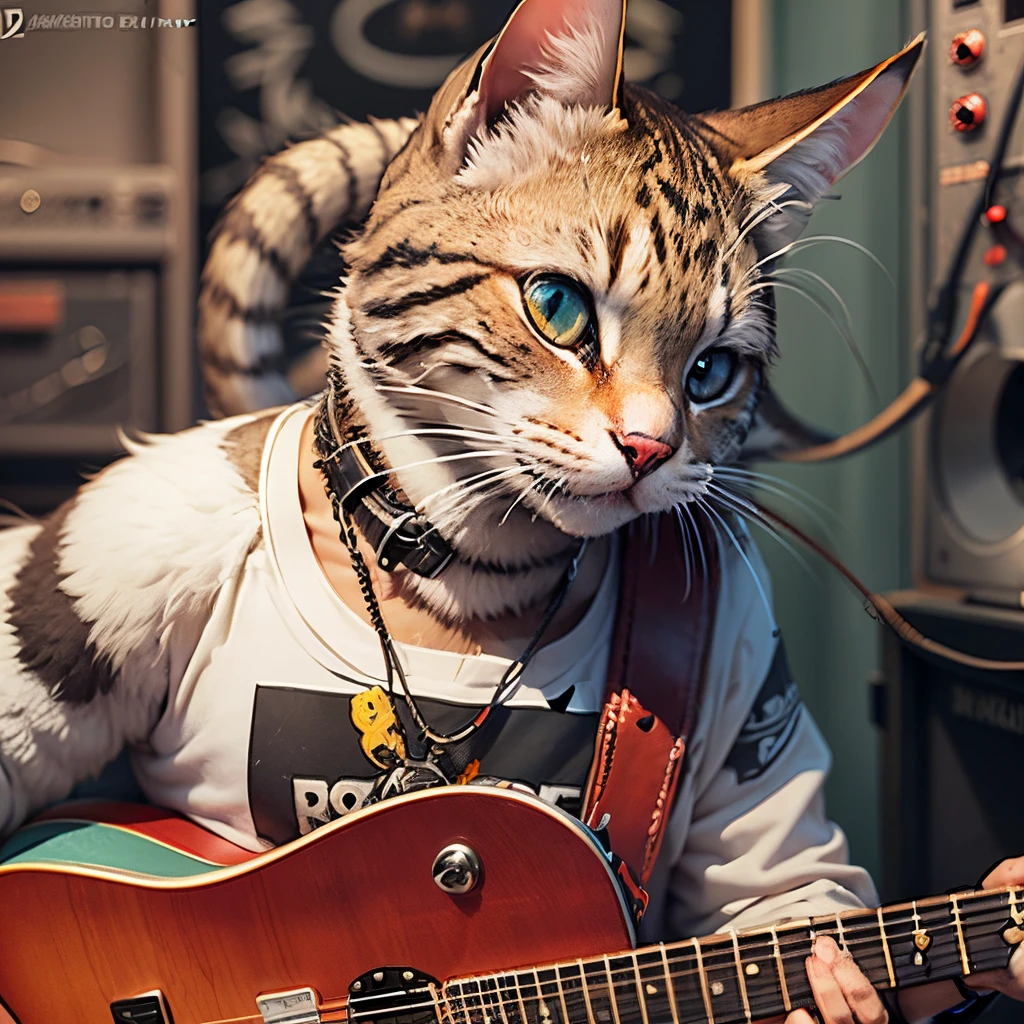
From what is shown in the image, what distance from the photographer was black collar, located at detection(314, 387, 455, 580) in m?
0.70

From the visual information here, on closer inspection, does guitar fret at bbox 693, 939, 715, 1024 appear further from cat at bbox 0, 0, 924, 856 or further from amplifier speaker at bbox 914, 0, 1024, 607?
amplifier speaker at bbox 914, 0, 1024, 607

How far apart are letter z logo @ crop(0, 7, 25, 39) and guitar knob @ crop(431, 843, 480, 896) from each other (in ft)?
2.38

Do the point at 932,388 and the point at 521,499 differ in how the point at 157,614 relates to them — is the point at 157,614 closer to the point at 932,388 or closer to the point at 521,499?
the point at 521,499

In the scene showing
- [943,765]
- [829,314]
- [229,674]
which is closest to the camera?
[229,674]

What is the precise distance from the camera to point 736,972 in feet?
2.18

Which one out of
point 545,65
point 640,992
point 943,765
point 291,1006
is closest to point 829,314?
point 545,65

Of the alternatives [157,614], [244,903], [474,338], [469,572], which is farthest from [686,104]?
[244,903]

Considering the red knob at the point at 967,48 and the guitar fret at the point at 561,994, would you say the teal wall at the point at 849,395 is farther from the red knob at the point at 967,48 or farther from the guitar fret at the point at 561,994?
the guitar fret at the point at 561,994

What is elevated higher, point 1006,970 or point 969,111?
point 969,111

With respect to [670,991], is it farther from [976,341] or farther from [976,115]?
[976,115]

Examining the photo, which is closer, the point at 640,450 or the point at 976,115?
the point at 640,450

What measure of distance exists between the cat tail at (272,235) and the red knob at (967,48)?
489mm

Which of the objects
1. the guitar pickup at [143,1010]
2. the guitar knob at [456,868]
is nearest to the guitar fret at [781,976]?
the guitar knob at [456,868]

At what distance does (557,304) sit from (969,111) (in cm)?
46
